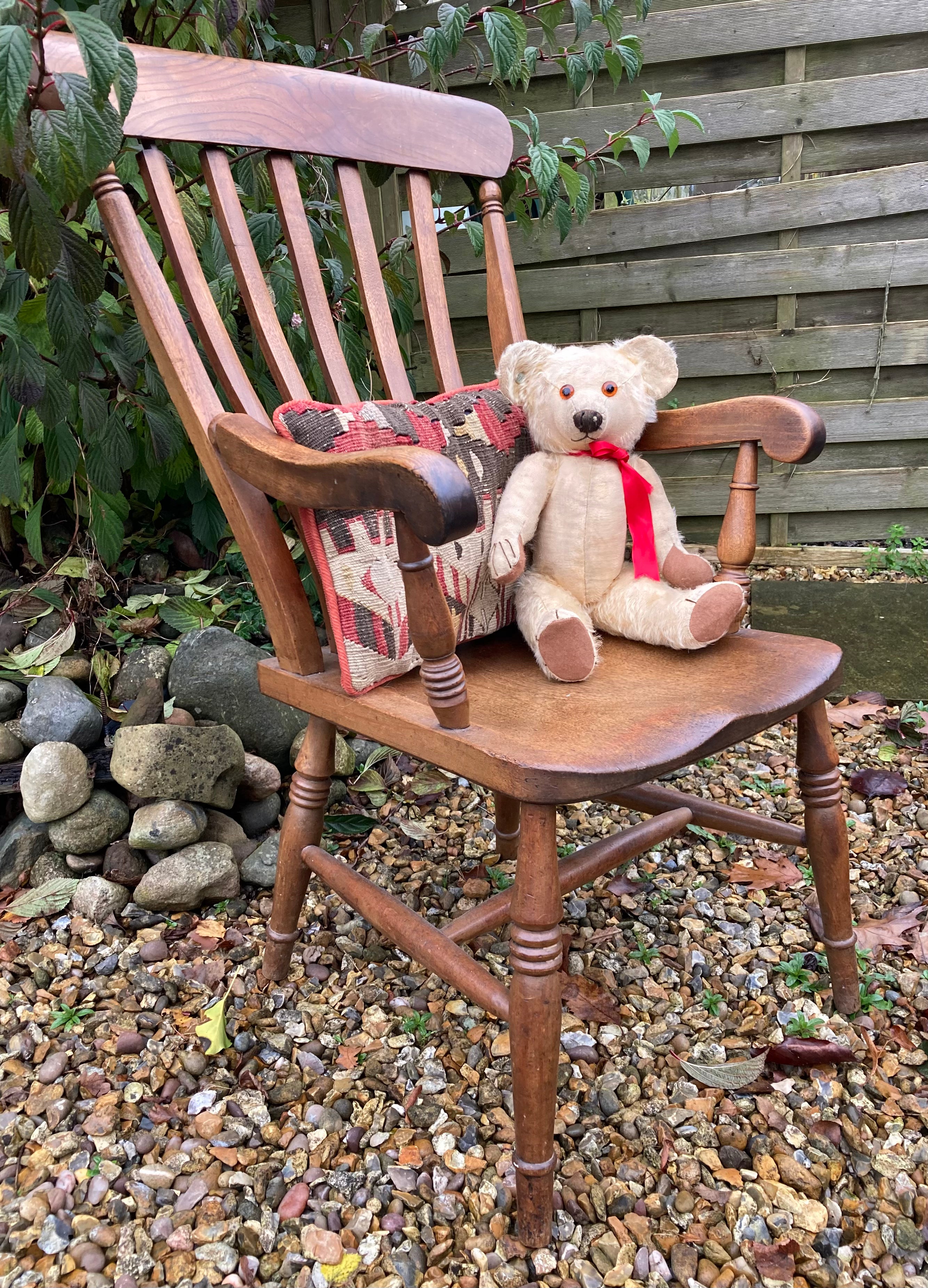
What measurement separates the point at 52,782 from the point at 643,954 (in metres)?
0.99

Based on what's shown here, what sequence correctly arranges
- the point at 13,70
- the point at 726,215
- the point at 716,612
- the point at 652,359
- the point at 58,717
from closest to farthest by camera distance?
the point at 13,70 → the point at 716,612 → the point at 652,359 → the point at 58,717 → the point at 726,215

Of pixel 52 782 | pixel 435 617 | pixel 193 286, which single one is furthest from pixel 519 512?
pixel 52 782

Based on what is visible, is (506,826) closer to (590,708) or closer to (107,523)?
(590,708)

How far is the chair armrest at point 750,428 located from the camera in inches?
42.7

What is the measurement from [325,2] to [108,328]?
1241 millimetres

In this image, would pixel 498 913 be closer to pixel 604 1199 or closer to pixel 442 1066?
pixel 442 1066

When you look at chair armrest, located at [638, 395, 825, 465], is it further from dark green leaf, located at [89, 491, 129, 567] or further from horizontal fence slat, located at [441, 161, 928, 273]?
horizontal fence slat, located at [441, 161, 928, 273]

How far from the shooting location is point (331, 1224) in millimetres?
967

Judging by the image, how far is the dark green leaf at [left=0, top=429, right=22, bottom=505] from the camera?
4.83 feet

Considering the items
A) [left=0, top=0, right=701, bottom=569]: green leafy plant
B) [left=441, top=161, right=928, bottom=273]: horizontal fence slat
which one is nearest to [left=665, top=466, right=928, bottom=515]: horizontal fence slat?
[left=441, top=161, right=928, bottom=273]: horizontal fence slat

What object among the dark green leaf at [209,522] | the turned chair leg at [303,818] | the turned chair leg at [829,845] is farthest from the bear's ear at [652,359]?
the dark green leaf at [209,522]

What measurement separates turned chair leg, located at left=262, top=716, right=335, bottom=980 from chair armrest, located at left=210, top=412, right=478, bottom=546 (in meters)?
0.37

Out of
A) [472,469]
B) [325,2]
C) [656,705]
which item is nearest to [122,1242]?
[656,705]

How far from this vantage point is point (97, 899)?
1.46m
